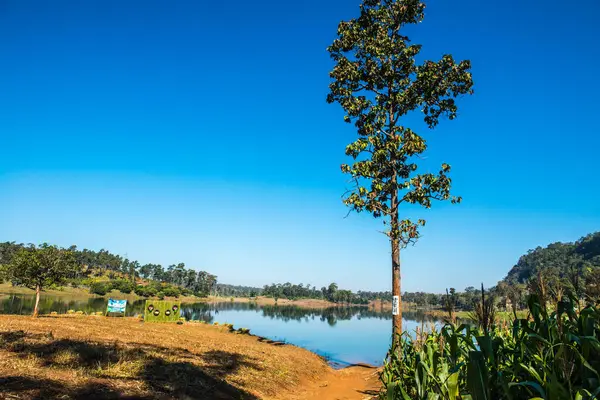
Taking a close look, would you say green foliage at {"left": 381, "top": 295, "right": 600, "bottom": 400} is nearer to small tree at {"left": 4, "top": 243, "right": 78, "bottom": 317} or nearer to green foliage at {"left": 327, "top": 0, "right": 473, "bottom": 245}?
green foliage at {"left": 327, "top": 0, "right": 473, "bottom": 245}

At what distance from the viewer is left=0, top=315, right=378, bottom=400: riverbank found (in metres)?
7.64

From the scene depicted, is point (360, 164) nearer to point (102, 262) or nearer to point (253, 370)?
point (253, 370)

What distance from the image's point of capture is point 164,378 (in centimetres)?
964

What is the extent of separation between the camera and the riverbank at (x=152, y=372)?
25.1 feet

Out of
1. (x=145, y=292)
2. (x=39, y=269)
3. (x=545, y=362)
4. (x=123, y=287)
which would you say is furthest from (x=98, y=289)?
(x=545, y=362)

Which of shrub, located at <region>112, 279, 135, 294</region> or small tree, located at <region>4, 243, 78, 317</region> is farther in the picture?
shrub, located at <region>112, 279, 135, 294</region>

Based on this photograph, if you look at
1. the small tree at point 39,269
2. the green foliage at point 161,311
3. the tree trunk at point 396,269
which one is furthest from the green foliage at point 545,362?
the small tree at point 39,269

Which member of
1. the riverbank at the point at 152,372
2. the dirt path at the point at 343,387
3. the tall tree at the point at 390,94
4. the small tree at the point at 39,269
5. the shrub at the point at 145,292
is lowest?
the shrub at the point at 145,292

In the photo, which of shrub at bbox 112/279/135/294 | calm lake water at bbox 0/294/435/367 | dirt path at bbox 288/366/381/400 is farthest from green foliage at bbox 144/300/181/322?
shrub at bbox 112/279/135/294

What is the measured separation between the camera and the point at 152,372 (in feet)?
32.7

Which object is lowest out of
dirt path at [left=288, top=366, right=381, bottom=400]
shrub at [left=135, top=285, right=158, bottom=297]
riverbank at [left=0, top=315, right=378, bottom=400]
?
shrub at [left=135, top=285, right=158, bottom=297]

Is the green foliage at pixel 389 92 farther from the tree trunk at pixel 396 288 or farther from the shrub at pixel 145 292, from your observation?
the shrub at pixel 145 292

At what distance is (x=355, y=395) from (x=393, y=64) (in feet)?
43.0

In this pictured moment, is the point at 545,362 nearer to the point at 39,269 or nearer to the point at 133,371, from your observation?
the point at 133,371
